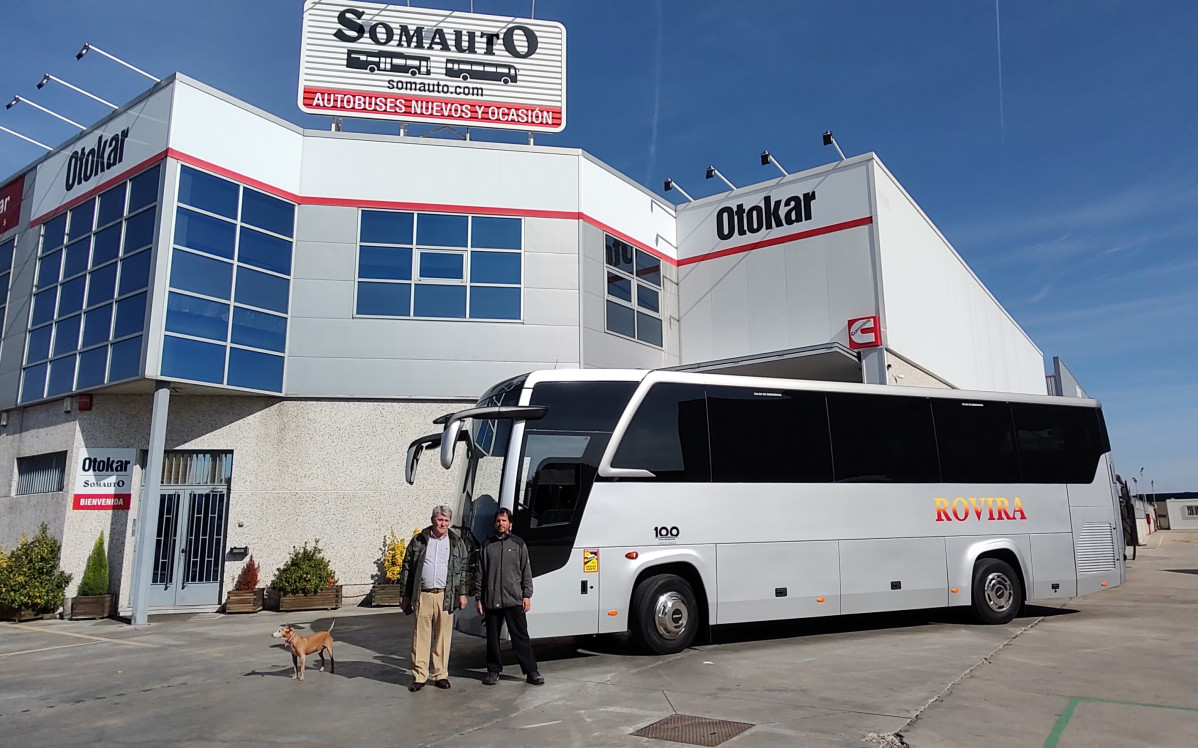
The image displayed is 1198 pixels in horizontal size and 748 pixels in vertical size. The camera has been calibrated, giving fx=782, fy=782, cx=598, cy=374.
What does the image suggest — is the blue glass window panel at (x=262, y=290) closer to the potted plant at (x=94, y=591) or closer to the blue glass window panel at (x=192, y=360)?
the blue glass window panel at (x=192, y=360)

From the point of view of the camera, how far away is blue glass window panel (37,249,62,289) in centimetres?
1759

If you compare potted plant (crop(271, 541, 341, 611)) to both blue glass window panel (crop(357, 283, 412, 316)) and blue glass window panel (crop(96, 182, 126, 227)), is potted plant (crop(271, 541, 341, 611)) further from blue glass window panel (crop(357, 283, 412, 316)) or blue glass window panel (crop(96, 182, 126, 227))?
blue glass window panel (crop(96, 182, 126, 227))

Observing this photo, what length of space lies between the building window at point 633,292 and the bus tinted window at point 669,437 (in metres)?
9.10

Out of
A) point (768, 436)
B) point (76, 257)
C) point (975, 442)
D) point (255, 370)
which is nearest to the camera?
point (768, 436)

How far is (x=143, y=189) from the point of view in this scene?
15.9 meters

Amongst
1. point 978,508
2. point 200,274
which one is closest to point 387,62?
point 200,274

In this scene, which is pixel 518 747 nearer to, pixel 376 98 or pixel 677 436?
pixel 677 436

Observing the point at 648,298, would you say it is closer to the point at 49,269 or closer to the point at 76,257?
the point at 76,257

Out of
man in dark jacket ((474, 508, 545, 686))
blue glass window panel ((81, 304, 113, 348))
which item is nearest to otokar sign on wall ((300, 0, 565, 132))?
blue glass window panel ((81, 304, 113, 348))

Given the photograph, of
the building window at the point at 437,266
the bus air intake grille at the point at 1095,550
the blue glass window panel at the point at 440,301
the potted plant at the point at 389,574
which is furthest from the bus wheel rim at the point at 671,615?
the blue glass window panel at the point at 440,301

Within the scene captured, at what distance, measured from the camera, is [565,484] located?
8992 mm

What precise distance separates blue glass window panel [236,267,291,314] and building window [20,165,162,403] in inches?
67.8

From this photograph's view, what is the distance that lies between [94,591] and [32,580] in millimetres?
1085

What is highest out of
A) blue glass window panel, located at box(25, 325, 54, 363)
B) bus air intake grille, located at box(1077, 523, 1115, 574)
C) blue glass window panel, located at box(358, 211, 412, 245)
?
blue glass window panel, located at box(358, 211, 412, 245)
